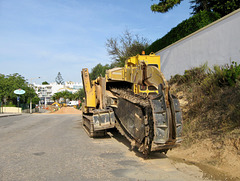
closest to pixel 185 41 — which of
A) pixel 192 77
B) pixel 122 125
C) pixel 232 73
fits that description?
pixel 192 77

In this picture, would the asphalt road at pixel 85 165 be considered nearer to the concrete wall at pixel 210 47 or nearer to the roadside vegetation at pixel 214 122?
the roadside vegetation at pixel 214 122

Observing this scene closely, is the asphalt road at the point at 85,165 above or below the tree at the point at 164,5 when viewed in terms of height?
below

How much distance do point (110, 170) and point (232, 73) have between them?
5352 mm

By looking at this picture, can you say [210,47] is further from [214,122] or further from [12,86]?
[12,86]

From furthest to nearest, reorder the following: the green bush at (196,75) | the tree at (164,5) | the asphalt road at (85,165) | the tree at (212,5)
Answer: the tree at (164,5) → the tree at (212,5) → the green bush at (196,75) → the asphalt road at (85,165)

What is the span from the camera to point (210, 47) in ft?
34.5

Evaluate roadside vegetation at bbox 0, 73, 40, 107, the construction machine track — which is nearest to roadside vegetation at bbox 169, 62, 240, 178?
the construction machine track

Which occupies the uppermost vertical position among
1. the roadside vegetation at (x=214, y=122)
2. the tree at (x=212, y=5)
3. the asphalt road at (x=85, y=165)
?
the tree at (x=212, y=5)

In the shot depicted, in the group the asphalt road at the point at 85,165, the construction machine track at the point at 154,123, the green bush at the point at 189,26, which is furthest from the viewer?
the green bush at the point at 189,26

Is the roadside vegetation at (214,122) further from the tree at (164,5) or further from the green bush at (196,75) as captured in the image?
the tree at (164,5)

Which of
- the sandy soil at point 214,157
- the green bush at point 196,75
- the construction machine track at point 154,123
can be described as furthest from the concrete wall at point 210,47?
the construction machine track at point 154,123

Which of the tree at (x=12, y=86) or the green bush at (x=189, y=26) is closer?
the green bush at (x=189, y=26)

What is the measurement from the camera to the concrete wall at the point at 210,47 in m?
8.93

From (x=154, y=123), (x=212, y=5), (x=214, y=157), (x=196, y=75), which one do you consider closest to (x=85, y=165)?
(x=154, y=123)
